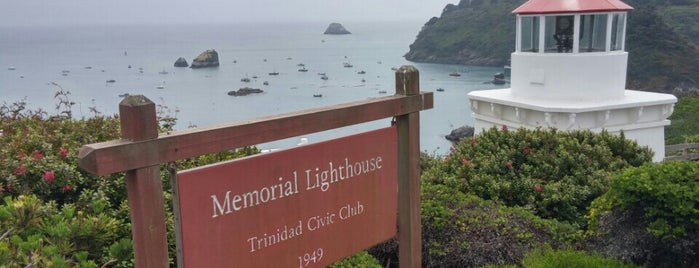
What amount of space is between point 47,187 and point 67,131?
1.27 metres

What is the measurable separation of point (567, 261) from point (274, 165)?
2694 mm

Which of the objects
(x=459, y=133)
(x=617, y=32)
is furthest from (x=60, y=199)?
(x=459, y=133)

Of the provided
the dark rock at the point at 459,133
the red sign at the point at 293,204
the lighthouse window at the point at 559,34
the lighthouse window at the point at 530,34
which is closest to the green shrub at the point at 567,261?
the red sign at the point at 293,204

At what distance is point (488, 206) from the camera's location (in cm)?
525

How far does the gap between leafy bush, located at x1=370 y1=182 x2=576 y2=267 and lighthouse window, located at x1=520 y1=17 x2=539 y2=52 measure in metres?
5.06

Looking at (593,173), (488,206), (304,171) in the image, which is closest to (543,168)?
(593,173)

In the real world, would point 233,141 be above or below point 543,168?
above

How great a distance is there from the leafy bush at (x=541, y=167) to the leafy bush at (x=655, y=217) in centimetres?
125

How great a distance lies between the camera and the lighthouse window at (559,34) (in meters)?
Answer: 9.48

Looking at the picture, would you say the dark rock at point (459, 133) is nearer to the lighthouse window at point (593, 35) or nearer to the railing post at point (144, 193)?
the lighthouse window at point (593, 35)

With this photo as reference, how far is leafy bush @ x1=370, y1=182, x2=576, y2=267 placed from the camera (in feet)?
15.3

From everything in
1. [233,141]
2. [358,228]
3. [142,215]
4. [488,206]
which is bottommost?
[488,206]

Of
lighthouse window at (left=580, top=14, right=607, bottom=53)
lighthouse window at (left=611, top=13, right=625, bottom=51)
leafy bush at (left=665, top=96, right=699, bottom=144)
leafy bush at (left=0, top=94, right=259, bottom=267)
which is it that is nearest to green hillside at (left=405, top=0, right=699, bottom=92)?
lighthouse window at (left=580, top=14, right=607, bottom=53)

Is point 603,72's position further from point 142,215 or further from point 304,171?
point 142,215
